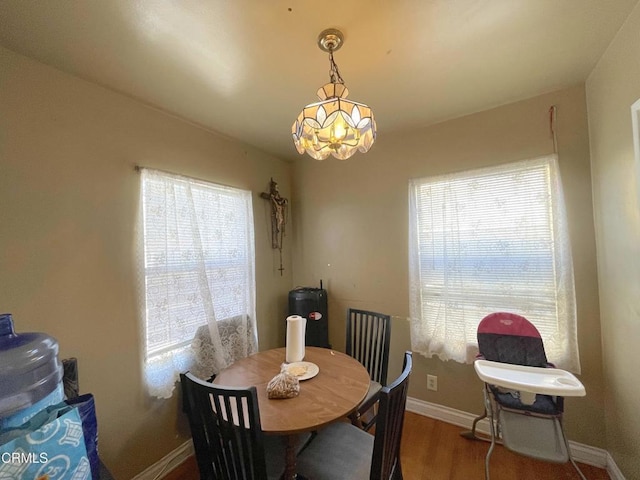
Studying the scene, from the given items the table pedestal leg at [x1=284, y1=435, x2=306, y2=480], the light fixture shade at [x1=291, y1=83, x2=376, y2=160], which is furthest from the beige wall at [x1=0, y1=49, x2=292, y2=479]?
the light fixture shade at [x1=291, y1=83, x2=376, y2=160]

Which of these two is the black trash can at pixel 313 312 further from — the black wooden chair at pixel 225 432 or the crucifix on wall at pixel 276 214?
the black wooden chair at pixel 225 432

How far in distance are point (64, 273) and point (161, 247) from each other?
20.5 inches

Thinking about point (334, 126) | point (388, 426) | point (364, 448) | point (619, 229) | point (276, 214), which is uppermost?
point (334, 126)

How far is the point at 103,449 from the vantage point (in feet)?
5.13

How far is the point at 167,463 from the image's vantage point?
6.03ft

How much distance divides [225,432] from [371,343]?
1296mm

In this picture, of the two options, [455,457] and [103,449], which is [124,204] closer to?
[103,449]

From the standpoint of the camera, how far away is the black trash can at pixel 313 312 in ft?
8.48

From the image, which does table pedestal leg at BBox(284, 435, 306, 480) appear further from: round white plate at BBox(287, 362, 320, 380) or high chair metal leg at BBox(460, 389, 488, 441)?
high chair metal leg at BBox(460, 389, 488, 441)

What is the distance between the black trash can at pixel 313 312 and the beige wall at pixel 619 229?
2034mm

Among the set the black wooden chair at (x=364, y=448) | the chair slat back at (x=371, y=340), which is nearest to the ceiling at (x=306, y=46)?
the black wooden chair at (x=364, y=448)

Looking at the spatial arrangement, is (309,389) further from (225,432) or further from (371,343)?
(371,343)

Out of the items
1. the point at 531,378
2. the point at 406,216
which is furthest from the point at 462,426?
the point at 406,216

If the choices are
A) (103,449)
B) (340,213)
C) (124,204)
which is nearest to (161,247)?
(124,204)
